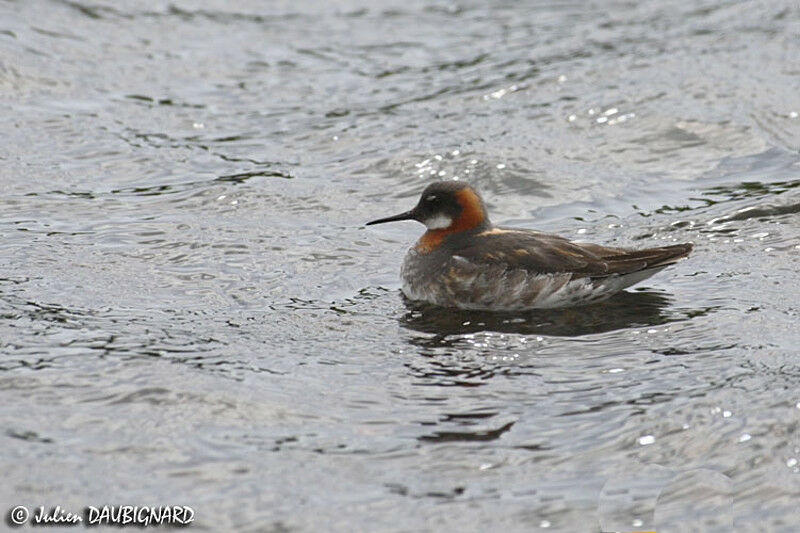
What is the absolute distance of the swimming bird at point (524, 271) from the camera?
9484 millimetres

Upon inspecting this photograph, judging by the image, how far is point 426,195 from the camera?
33.4ft

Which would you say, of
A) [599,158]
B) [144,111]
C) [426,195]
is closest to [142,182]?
[144,111]

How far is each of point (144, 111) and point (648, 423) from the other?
9.67 m

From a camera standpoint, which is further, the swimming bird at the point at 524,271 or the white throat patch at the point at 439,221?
the white throat patch at the point at 439,221

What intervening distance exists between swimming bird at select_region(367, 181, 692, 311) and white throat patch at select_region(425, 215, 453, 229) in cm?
26

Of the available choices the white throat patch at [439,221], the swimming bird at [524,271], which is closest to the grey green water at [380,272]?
the swimming bird at [524,271]

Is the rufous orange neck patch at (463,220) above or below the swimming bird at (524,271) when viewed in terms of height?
above

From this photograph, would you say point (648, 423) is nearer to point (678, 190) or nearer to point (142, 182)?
point (678, 190)

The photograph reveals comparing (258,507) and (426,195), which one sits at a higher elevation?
(426,195)

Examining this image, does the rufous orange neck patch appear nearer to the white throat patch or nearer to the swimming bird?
the white throat patch

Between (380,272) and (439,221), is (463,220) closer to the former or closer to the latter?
(439,221)

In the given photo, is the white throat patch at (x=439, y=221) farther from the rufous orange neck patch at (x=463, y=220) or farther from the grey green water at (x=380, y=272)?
the grey green water at (x=380, y=272)

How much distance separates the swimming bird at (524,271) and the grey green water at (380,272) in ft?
0.72

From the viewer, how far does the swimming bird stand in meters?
9.48
